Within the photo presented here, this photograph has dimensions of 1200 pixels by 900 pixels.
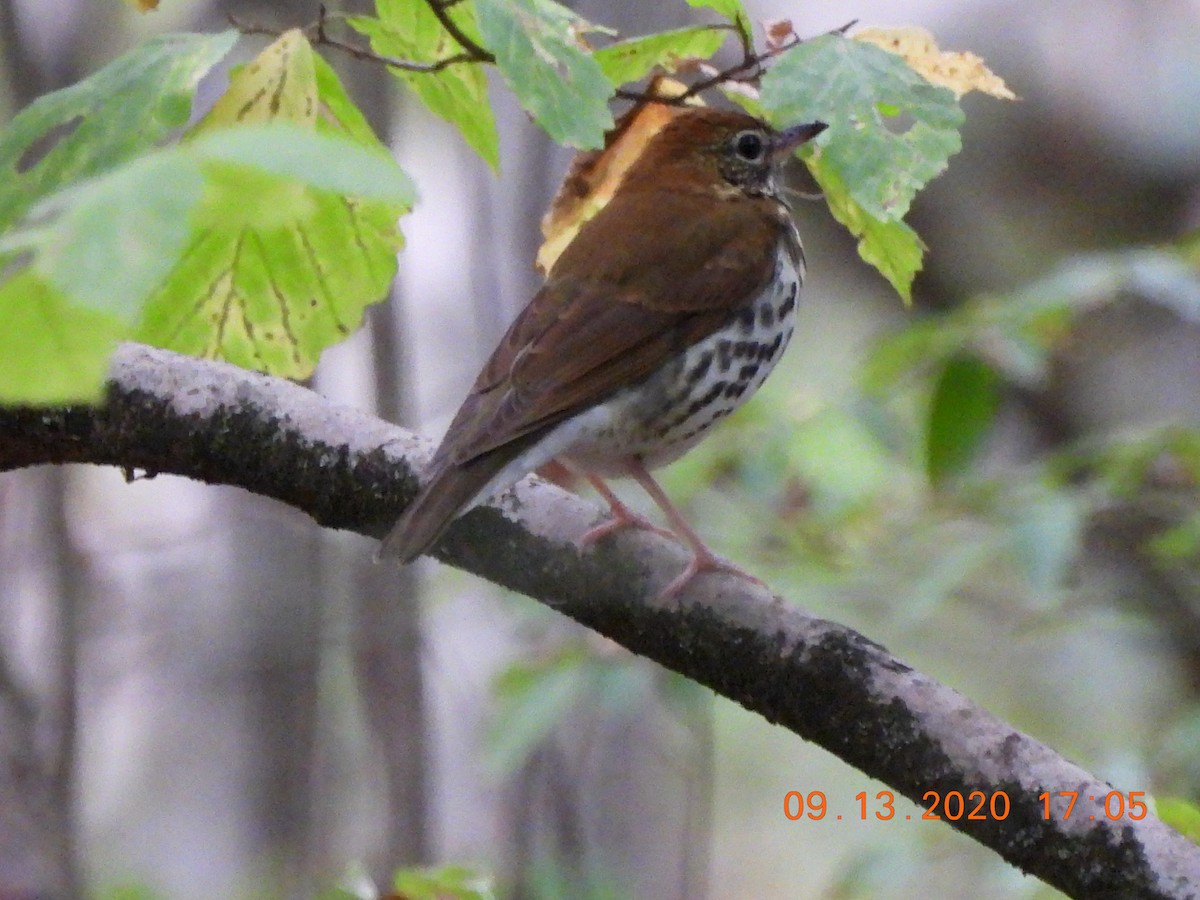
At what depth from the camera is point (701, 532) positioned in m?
4.45

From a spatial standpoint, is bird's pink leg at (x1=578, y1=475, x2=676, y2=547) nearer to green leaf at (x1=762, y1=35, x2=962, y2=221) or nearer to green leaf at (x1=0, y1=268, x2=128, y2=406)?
green leaf at (x1=762, y1=35, x2=962, y2=221)

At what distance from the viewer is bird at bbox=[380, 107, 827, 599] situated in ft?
8.46

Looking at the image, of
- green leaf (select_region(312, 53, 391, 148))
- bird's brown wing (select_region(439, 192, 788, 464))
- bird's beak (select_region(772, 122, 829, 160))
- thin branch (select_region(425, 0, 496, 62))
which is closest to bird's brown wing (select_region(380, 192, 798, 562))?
bird's brown wing (select_region(439, 192, 788, 464))

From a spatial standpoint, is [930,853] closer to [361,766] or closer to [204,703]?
[361,766]

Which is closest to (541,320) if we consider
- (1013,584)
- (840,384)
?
(840,384)

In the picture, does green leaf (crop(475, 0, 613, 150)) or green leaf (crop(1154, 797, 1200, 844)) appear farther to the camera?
green leaf (crop(1154, 797, 1200, 844))

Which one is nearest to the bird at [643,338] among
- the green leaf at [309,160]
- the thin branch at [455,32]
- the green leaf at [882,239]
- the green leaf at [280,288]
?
the green leaf at [280,288]

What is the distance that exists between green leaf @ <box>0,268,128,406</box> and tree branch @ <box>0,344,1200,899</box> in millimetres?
1282

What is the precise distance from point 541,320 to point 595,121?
3.67 feet

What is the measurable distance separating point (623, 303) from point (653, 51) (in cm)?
72

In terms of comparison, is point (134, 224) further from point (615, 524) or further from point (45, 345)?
point (615, 524)

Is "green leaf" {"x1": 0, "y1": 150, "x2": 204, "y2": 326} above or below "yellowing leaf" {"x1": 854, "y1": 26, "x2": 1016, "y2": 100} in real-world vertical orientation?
above

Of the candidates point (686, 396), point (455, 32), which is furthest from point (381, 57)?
point (686, 396)
